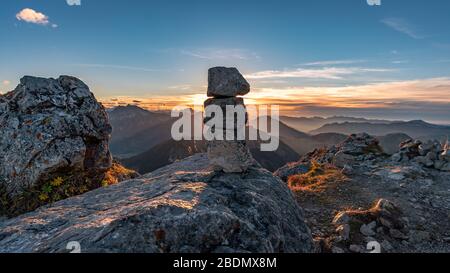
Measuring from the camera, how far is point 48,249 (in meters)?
6.09

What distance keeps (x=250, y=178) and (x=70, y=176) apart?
7.83 meters

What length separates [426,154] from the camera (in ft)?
→ 85.3

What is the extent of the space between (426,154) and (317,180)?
11204 mm

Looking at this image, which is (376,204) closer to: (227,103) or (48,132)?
(227,103)

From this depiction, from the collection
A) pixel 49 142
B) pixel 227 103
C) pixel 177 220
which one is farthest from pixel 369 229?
pixel 49 142

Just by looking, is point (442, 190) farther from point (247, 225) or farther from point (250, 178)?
point (247, 225)

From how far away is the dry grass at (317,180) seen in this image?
2077 centimetres

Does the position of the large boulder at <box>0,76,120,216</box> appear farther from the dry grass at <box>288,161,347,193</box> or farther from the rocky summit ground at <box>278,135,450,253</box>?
the dry grass at <box>288,161,347,193</box>

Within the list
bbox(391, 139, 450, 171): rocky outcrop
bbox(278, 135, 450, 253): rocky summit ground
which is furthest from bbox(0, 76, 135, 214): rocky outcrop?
bbox(391, 139, 450, 171): rocky outcrop

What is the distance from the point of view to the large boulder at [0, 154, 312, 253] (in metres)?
6.13

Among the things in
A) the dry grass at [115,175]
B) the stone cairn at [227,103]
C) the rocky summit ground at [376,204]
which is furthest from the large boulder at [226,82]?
the rocky summit ground at [376,204]
